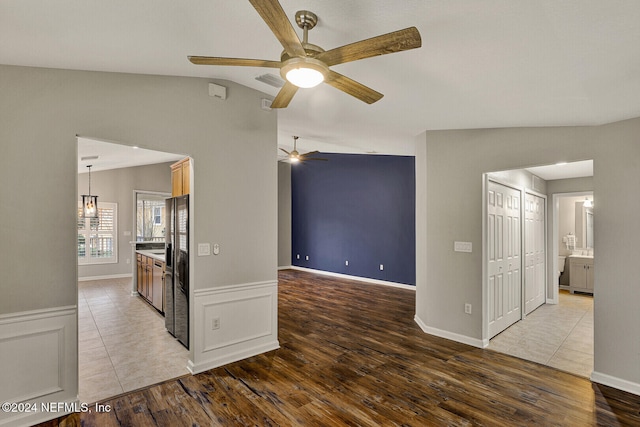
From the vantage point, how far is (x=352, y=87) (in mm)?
2049

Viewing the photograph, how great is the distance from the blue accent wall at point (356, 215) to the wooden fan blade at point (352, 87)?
519 cm

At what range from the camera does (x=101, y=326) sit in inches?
173

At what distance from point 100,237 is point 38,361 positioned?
693cm

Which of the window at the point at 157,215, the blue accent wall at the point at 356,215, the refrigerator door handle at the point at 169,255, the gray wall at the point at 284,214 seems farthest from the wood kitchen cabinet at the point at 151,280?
the blue accent wall at the point at 356,215

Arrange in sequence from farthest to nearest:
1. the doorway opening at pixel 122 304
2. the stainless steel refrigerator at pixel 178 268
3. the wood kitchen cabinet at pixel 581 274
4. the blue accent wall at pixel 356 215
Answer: the blue accent wall at pixel 356 215 → the wood kitchen cabinet at pixel 581 274 → the stainless steel refrigerator at pixel 178 268 → the doorway opening at pixel 122 304

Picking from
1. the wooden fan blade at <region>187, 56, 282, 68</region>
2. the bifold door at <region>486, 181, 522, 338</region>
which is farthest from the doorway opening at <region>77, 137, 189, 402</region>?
the bifold door at <region>486, 181, 522, 338</region>

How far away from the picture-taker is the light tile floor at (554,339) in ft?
11.2

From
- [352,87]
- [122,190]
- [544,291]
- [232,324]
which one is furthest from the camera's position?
[122,190]

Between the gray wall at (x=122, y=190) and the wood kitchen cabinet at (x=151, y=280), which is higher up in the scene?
the gray wall at (x=122, y=190)

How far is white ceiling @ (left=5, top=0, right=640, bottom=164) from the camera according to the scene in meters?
1.72

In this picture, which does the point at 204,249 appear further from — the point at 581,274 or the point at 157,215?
the point at 581,274

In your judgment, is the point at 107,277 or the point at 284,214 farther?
the point at 284,214

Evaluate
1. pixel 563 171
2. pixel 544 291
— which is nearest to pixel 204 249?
pixel 563 171

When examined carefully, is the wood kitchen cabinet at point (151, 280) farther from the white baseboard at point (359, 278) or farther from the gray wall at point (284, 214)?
the white baseboard at point (359, 278)
